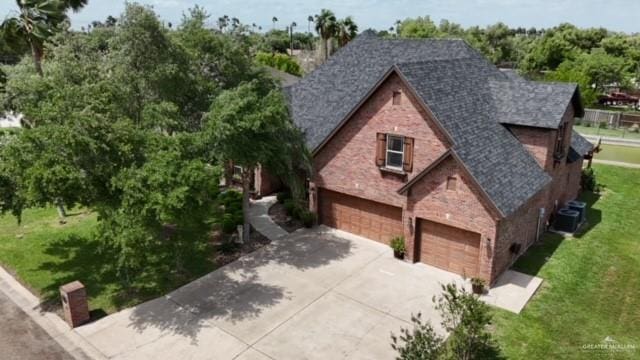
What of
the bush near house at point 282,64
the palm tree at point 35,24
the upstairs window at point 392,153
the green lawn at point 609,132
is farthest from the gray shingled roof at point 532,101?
the bush near house at point 282,64

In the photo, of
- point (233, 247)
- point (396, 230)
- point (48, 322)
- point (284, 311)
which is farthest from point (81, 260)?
point (396, 230)

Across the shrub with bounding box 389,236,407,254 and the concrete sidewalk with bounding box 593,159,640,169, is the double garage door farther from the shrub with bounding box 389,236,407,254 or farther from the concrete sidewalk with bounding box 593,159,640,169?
the concrete sidewalk with bounding box 593,159,640,169

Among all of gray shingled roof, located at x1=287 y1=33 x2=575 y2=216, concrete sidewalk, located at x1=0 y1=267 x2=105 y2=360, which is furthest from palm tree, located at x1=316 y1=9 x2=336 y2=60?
concrete sidewalk, located at x1=0 y1=267 x2=105 y2=360

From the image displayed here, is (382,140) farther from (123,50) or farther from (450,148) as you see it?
(123,50)

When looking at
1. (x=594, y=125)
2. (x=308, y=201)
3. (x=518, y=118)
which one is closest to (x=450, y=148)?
(x=518, y=118)

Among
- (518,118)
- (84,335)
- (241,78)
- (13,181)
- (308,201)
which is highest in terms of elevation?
(241,78)

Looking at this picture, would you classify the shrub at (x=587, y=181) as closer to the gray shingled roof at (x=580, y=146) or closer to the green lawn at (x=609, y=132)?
the gray shingled roof at (x=580, y=146)
